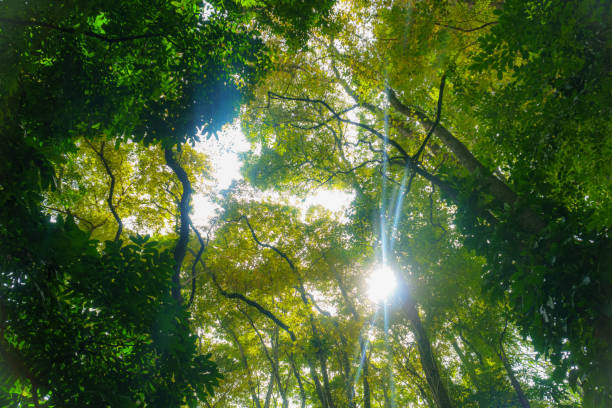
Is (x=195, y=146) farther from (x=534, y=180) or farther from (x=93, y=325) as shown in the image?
(x=534, y=180)

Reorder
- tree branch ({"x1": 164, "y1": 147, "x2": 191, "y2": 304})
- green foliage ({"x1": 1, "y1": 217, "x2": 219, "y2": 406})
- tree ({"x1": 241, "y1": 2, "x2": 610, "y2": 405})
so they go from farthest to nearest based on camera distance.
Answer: tree branch ({"x1": 164, "y1": 147, "x2": 191, "y2": 304}), tree ({"x1": 241, "y1": 2, "x2": 610, "y2": 405}), green foliage ({"x1": 1, "y1": 217, "x2": 219, "y2": 406})

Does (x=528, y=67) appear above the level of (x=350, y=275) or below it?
below

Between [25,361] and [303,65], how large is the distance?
7.66 metres

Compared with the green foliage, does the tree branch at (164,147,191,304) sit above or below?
above

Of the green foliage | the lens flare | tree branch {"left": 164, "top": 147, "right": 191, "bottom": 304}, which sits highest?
the lens flare

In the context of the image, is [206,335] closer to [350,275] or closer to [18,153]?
[350,275]

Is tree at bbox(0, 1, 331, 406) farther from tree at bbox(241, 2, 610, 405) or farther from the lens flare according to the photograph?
→ the lens flare

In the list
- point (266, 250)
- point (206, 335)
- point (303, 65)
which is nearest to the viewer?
point (303, 65)

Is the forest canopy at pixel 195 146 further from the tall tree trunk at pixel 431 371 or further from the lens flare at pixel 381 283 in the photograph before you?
the lens flare at pixel 381 283

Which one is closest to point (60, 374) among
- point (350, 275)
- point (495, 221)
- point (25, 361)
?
point (25, 361)

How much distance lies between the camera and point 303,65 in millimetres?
7418

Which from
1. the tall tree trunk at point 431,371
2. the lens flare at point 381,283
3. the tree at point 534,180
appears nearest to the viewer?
the tree at point 534,180

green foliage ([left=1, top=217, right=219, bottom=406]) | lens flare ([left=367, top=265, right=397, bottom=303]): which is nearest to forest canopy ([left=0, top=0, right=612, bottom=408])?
green foliage ([left=1, top=217, right=219, bottom=406])

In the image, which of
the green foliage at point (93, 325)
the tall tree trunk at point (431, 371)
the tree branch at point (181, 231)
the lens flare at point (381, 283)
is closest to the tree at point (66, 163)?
the green foliage at point (93, 325)
